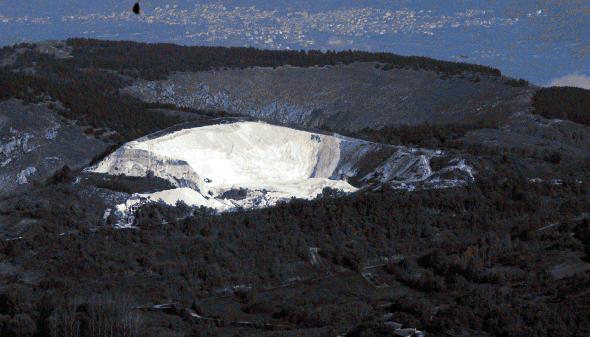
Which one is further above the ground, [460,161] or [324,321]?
[460,161]

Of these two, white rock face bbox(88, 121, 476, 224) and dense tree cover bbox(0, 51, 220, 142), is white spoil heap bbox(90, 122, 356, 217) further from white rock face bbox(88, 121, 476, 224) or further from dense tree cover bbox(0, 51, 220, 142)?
dense tree cover bbox(0, 51, 220, 142)

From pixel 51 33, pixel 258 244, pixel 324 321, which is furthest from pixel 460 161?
pixel 51 33

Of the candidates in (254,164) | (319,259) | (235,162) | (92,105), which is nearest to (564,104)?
(92,105)

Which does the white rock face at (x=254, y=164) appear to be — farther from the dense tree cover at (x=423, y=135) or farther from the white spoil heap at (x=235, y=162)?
the dense tree cover at (x=423, y=135)

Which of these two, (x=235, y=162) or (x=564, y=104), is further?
(x=564, y=104)

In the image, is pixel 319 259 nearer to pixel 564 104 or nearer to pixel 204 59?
pixel 564 104

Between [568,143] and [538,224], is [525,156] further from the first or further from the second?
[568,143]
